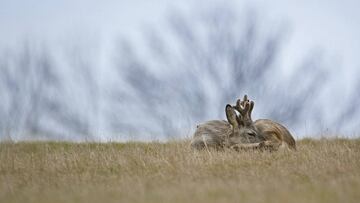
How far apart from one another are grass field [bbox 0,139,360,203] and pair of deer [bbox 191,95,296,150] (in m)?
1.14

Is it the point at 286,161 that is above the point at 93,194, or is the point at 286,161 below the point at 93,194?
above

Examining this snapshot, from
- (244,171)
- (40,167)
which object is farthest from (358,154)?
(40,167)

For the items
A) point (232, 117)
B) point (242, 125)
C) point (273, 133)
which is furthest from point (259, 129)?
point (232, 117)

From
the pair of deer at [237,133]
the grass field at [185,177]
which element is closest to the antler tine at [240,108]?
the pair of deer at [237,133]

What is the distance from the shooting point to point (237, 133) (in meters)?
12.6

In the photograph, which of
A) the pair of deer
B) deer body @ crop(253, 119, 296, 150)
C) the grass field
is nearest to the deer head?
the pair of deer

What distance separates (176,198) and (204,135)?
6.48m

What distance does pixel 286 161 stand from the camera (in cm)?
1002

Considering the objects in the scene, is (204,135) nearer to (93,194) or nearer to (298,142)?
(298,142)

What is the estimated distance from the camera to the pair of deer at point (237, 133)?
12.5 meters

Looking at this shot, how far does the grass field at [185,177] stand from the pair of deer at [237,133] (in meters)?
1.14

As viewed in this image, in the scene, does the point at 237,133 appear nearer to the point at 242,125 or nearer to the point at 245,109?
the point at 242,125

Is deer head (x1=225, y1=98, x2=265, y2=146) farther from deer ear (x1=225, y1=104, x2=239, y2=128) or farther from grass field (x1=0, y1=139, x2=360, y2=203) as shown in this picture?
grass field (x1=0, y1=139, x2=360, y2=203)

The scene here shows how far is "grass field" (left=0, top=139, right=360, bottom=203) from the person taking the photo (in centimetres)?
648
